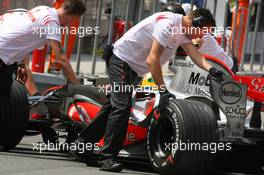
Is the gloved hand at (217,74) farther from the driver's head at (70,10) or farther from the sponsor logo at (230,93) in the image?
the driver's head at (70,10)

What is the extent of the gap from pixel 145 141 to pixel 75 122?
994 millimetres

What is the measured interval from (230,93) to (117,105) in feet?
3.45

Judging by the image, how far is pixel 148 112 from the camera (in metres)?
8.19

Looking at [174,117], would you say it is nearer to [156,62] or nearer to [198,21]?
[156,62]

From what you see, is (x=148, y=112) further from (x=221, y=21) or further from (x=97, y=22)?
(x=221, y=21)

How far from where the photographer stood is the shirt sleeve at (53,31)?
8258 mm

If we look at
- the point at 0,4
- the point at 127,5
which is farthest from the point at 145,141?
the point at 127,5

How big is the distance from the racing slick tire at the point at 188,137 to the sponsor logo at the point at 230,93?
0.72 ft

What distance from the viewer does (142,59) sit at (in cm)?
815

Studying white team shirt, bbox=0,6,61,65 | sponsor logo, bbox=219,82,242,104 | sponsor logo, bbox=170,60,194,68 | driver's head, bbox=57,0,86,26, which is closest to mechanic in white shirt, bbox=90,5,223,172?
sponsor logo, bbox=219,82,242,104

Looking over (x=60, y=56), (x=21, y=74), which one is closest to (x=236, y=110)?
(x=60, y=56)

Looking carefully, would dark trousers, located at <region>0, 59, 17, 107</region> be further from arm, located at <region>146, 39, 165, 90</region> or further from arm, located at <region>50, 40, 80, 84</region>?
arm, located at <region>146, 39, 165, 90</region>

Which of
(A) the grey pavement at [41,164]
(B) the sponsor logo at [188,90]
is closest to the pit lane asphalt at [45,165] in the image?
(A) the grey pavement at [41,164]

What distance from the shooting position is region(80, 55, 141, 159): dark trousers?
7.91m
